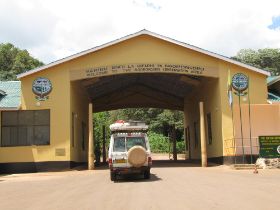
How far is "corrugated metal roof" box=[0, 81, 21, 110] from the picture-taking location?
30.1 meters

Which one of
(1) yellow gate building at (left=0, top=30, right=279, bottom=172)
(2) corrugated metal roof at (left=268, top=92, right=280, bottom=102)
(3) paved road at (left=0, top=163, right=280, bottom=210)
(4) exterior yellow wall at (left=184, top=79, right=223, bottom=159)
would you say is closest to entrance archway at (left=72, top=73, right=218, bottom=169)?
(4) exterior yellow wall at (left=184, top=79, right=223, bottom=159)

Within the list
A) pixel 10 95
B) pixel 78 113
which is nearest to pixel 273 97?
pixel 78 113

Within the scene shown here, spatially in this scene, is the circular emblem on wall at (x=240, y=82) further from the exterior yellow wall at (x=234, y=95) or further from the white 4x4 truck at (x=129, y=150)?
the white 4x4 truck at (x=129, y=150)

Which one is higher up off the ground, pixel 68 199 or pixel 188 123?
pixel 188 123

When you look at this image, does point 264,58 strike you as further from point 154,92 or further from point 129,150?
point 129,150

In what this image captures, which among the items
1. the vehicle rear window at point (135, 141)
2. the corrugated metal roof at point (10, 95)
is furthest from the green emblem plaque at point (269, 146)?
the corrugated metal roof at point (10, 95)

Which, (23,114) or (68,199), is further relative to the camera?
(23,114)

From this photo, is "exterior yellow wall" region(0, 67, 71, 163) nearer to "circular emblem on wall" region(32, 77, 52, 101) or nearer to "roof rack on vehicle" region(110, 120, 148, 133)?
"circular emblem on wall" region(32, 77, 52, 101)

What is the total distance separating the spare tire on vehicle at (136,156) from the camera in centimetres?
1892

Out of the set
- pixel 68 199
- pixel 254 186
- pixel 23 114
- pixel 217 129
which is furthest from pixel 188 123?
pixel 68 199

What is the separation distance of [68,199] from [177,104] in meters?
35.1

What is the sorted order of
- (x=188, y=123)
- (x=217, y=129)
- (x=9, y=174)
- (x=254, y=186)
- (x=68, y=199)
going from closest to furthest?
(x=68, y=199) → (x=254, y=186) → (x=9, y=174) → (x=217, y=129) → (x=188, y=123)

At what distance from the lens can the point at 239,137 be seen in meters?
29.8

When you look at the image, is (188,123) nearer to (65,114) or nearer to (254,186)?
(65,114)
